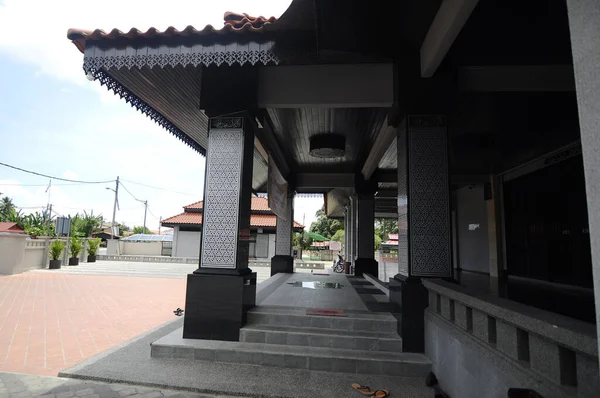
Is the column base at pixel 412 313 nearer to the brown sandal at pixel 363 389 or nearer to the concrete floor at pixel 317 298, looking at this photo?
the brown sandal at pixel 363 389

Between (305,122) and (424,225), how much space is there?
106 inches

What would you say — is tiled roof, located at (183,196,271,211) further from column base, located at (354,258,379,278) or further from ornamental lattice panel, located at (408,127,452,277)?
ornamental lattice panel, located at (408,127,452,277)

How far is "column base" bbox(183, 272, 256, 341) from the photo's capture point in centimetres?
386

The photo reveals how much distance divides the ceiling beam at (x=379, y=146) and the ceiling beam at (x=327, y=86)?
0.64 m

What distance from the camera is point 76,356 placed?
3703mm

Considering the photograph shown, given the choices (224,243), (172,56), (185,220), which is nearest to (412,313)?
(224,243)

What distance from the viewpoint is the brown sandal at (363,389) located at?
2.91m

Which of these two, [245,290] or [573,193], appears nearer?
[245,290]

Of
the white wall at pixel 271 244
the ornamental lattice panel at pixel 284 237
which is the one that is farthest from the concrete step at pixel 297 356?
the white wall at pixel 271 244

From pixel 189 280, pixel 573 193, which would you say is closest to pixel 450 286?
pixel 189 280

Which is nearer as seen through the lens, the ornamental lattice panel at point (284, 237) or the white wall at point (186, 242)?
the ornamental lattice panel at point (284, 237)

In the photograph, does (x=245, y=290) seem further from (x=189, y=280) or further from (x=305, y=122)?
(x=305, y=122)

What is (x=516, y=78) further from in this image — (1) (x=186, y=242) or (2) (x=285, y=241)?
(1) (x=186, y=242)

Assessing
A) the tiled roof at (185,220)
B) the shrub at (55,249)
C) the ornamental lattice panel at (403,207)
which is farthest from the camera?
the tiled roof at (185,220)
